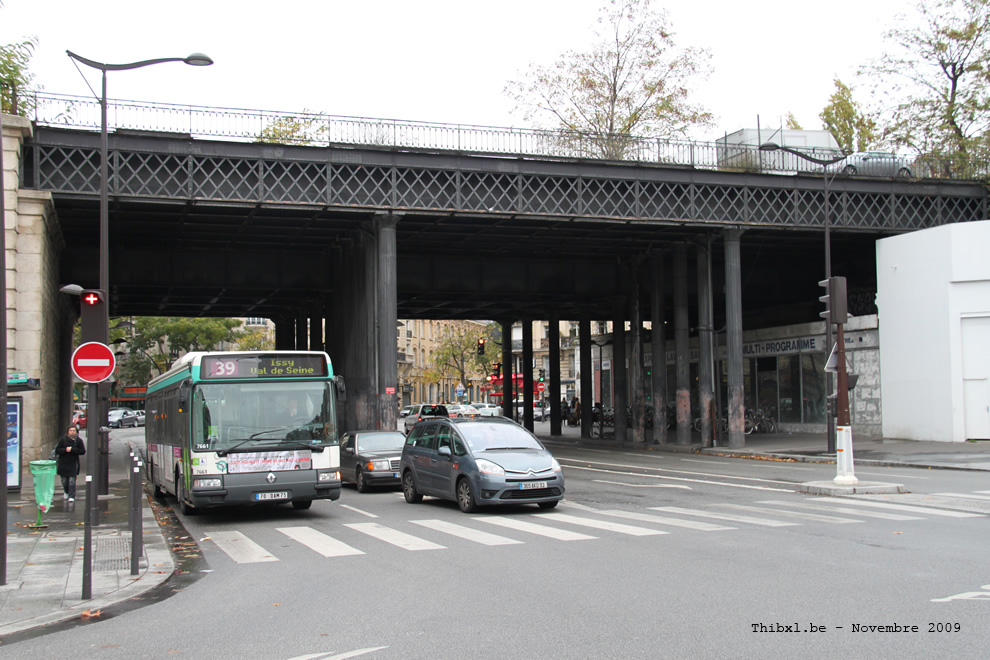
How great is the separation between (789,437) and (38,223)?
2896cm

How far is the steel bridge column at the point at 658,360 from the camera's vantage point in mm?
39094

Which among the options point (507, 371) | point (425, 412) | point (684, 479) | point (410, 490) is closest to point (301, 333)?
point (425, 412)

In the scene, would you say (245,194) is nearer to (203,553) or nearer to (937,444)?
(203,553)

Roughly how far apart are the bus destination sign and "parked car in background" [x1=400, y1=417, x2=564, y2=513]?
2.63 m

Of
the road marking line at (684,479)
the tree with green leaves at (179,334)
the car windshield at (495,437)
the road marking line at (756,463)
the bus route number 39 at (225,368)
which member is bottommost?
the road marking line at (756,463)

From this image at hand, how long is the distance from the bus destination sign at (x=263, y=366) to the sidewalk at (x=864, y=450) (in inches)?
642

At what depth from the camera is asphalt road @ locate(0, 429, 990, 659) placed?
661 centimetres

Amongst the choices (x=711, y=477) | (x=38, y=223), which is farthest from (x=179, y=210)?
(x=711, y=477)

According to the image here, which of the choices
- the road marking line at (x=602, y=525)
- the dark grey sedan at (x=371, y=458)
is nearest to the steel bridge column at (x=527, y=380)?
the dark grey sedan at (x=371, y=458)

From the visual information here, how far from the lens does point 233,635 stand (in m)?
7.22

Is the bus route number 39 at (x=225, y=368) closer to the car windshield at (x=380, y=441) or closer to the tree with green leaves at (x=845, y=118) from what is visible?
the car windshield at (x=380, y=441)

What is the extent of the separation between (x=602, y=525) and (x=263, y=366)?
6123mm

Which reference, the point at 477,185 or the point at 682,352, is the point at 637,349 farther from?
the point at 477,185

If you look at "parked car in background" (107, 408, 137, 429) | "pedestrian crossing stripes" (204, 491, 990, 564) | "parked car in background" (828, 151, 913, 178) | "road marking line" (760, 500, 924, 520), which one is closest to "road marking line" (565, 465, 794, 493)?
"road marking line" (760, 500, 924, 520)
